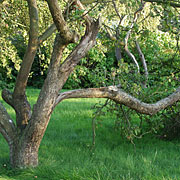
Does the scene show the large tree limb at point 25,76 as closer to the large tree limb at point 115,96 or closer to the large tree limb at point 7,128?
the large tree limb at point 7,128

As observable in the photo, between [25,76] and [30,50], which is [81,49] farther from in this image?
[25,76]

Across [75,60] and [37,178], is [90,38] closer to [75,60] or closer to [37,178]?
[75,60]

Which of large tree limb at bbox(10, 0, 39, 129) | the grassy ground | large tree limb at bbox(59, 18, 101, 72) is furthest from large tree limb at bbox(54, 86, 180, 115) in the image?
the grassy ground

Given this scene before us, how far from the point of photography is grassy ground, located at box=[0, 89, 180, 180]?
412 cm

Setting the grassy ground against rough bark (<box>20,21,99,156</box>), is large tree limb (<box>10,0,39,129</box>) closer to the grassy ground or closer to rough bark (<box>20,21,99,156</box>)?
rough bark (<box>20,21,99,156</box>)

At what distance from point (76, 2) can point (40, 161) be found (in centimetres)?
237

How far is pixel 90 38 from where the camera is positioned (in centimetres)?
439

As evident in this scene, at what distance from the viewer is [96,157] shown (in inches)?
197

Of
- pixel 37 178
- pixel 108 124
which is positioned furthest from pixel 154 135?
pixel 37 178

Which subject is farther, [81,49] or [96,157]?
[96,157]

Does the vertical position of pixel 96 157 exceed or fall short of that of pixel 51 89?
it falls short

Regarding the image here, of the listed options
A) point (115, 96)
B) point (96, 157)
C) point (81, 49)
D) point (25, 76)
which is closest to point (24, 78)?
point (25, 76)

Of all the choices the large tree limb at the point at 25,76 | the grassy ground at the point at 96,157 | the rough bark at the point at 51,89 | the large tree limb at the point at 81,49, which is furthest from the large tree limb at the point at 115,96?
the grassy ground at the point at 96,157

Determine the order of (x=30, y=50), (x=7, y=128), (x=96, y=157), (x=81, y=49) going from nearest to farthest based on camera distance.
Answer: (x=81, y=49) → (x=7, y=128) → (x=30, y=50) → (x=96, y=157)
